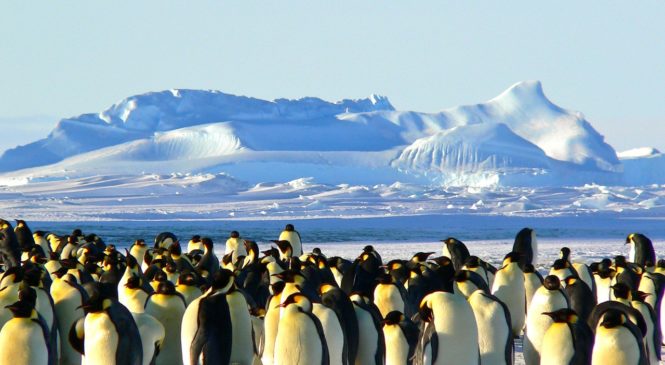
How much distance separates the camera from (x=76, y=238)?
1289cm

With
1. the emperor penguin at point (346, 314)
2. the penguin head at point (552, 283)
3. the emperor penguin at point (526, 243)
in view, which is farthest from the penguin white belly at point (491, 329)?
the emperor penguin at point (526, 243)

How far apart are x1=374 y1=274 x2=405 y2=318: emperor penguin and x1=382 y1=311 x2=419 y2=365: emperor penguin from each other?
83 cm

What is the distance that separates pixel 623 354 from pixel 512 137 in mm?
71871

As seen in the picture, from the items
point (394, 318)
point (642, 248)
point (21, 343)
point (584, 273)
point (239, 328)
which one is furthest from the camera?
point (642, 248)

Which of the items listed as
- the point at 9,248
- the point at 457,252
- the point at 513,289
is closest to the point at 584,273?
the point at 513,289

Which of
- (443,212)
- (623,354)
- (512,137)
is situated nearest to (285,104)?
(512,137)

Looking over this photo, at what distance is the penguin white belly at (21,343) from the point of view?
5.43 meters

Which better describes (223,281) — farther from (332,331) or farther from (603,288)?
(603,288)

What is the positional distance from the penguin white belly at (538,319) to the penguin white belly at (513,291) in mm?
1368

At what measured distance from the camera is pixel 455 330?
643cm

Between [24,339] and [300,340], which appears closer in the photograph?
[24,339]

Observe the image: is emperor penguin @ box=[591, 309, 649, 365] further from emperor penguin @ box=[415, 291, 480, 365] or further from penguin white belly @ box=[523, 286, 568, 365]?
penguin white belly @ box=[523, 286, 568, 365]

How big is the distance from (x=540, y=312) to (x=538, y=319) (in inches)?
2.1

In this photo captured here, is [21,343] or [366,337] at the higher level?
[21,343]
